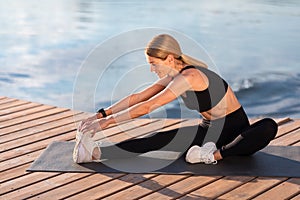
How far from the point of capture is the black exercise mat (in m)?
2.93

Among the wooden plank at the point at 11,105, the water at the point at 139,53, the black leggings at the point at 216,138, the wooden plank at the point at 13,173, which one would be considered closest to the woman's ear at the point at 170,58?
the black leggings at the point at 216,138

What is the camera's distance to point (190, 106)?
10.1ft

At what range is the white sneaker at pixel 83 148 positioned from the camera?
303 centimetres

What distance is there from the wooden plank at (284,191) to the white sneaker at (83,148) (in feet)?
2.92

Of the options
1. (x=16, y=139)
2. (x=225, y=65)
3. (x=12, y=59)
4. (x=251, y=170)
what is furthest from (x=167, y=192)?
(x=12, y=59)

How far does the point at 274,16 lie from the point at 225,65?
3.54 meters

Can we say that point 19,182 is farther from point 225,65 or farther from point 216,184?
point 225,65

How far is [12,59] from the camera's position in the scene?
26.1 ft

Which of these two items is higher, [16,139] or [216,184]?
[16,139]

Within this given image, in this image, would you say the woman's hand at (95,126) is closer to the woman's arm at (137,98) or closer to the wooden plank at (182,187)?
the woman's arm at (137,98)

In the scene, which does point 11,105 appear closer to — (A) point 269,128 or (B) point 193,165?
(B) point 193,165

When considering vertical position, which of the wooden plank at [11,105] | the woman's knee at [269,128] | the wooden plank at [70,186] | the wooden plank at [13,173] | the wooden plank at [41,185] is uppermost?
the wooden plank at [11,105]

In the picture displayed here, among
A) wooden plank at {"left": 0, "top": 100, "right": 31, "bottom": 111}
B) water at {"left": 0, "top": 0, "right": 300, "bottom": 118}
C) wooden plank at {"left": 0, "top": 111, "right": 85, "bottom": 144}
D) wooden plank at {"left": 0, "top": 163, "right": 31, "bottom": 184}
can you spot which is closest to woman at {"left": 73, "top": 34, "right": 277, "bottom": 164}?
wooden plank at {"left": 0, "top": 163, "right": 31, "bottom": 184}

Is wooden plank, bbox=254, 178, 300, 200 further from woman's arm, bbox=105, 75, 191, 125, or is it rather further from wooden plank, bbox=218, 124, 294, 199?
woman's arm, bbox=105, 75, 191, 125
